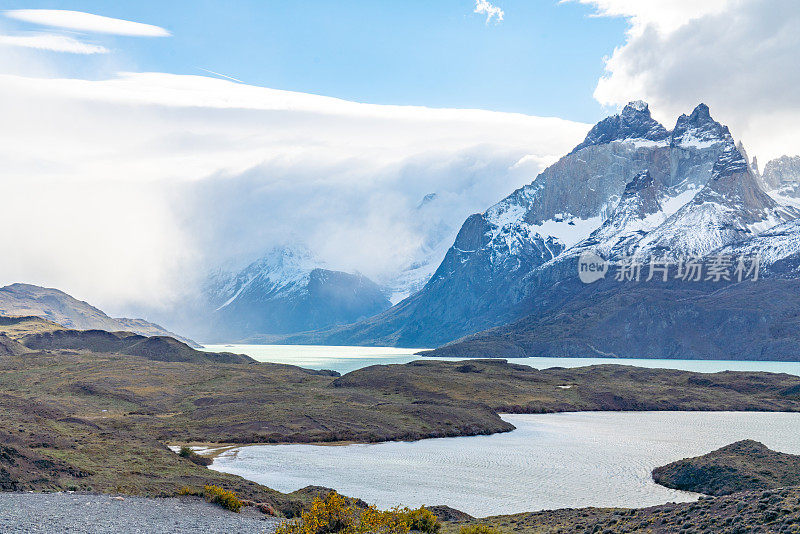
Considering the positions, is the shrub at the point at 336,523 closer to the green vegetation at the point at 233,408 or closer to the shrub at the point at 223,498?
the green vegetation at the point at 233,408

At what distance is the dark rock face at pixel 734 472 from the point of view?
67375 mm

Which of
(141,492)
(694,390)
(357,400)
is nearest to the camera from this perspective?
(141,492)

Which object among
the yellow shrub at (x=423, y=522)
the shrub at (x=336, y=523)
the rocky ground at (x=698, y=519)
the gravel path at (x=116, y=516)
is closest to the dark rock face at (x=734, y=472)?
the rocky ground at (x=698, y=519)

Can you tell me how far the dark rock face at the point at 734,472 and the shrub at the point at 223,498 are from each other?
42.5 m

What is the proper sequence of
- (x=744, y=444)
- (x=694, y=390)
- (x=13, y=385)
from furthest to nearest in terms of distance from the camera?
(x=694, y=390), (x=13, y=385), (x=744, y=444)

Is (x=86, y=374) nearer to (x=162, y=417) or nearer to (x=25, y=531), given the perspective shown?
(x=162, y=417)

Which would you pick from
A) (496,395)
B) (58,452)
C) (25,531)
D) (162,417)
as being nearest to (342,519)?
(25,531)

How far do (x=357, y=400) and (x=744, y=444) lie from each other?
260ft

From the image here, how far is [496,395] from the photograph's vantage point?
165 m

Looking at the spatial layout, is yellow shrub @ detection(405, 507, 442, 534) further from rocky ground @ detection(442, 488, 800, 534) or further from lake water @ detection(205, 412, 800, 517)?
lake water @ detection(205, 412, 800, 517)

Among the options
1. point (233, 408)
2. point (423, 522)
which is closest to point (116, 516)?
point (423, 522)

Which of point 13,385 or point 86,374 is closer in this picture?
point 13,385

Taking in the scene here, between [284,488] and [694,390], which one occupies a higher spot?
[694,390]

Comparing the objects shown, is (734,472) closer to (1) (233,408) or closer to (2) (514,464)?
(2) (514,464)
